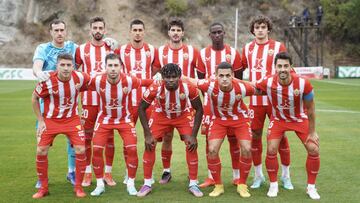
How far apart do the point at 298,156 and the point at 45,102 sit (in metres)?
4.67

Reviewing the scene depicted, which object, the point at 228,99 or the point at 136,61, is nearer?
the point at 228,99

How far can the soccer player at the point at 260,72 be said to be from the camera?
7.12 metres

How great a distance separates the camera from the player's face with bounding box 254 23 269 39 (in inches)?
281

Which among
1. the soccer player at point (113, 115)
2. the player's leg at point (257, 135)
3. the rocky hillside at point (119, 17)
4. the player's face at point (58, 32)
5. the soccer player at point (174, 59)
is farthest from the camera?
the rocky hillside at point (119, 17)

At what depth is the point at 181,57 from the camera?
7539 millimetres

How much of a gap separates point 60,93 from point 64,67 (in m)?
0.35

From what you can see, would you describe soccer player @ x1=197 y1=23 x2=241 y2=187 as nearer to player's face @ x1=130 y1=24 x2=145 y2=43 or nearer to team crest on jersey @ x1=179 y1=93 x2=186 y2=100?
team crest on jersey @ x1=179 y1=93 x2=186 y2=100

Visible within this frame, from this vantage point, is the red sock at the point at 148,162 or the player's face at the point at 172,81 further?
the red sock at the point at 148,162

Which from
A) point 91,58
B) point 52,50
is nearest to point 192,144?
point 91,58

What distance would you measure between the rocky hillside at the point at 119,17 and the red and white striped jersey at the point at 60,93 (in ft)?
127

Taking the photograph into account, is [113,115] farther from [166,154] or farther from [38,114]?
[166,154]

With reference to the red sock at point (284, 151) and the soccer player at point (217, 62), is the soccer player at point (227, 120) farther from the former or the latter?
the red sock at point (284, 151)

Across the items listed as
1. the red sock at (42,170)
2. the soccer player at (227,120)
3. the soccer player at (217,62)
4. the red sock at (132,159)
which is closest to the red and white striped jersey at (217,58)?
the soccer player at (217,62)

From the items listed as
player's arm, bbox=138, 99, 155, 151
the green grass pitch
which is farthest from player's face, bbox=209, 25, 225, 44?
the green grass pitch
